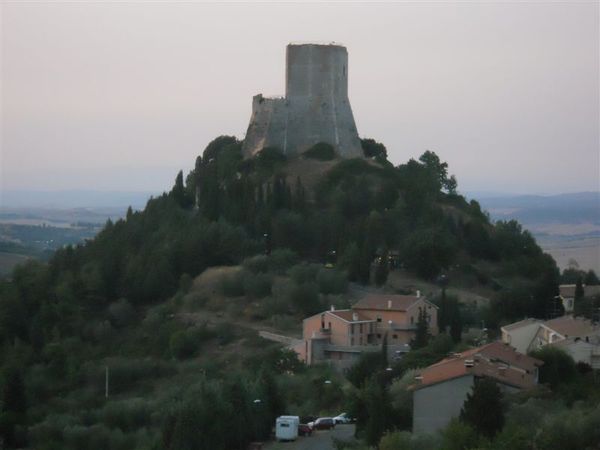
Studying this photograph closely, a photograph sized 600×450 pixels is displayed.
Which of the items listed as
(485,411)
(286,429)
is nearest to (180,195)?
(286,429)

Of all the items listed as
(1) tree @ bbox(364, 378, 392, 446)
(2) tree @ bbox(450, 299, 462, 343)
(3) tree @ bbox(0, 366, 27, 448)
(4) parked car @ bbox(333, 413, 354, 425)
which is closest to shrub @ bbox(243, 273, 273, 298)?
(2) tree @ bbox(450, 299, 462, 343)

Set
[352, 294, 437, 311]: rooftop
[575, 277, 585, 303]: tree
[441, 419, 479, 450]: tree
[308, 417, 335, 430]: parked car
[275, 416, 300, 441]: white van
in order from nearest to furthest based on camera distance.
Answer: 1. [441, 419, 479, 450]: tree
2. [275, 416, 300, 441]: white van
3. [308, 417, 335, 430]: parked car
4. [575, 277, 585, 303]: tree
5. [352, 294, 437, 311]: rooftop

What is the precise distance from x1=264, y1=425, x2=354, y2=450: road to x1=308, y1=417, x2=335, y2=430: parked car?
0.45ft

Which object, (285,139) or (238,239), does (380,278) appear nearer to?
(238,239)

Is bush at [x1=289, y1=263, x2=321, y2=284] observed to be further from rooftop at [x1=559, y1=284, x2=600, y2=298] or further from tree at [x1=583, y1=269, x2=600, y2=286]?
tree at [x1=583, y1=269, x2=600, y2=286]

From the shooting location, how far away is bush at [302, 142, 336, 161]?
64.4 metres

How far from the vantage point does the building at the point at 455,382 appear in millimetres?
34000

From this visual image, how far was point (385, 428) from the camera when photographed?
33844 millimetres

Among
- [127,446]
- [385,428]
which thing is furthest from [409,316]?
[385,428]

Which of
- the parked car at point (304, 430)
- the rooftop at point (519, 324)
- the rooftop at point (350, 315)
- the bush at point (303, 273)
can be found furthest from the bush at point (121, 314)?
Result: the parked car at point (304, 430)

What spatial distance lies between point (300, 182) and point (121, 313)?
9550 mm

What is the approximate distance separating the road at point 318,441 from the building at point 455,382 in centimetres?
184

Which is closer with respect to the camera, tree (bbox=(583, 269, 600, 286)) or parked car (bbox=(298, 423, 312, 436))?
parked car (bbox=(298, 423, 312, 436))

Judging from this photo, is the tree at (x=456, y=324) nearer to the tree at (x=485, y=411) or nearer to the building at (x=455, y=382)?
the building at (x=455, y=382)
